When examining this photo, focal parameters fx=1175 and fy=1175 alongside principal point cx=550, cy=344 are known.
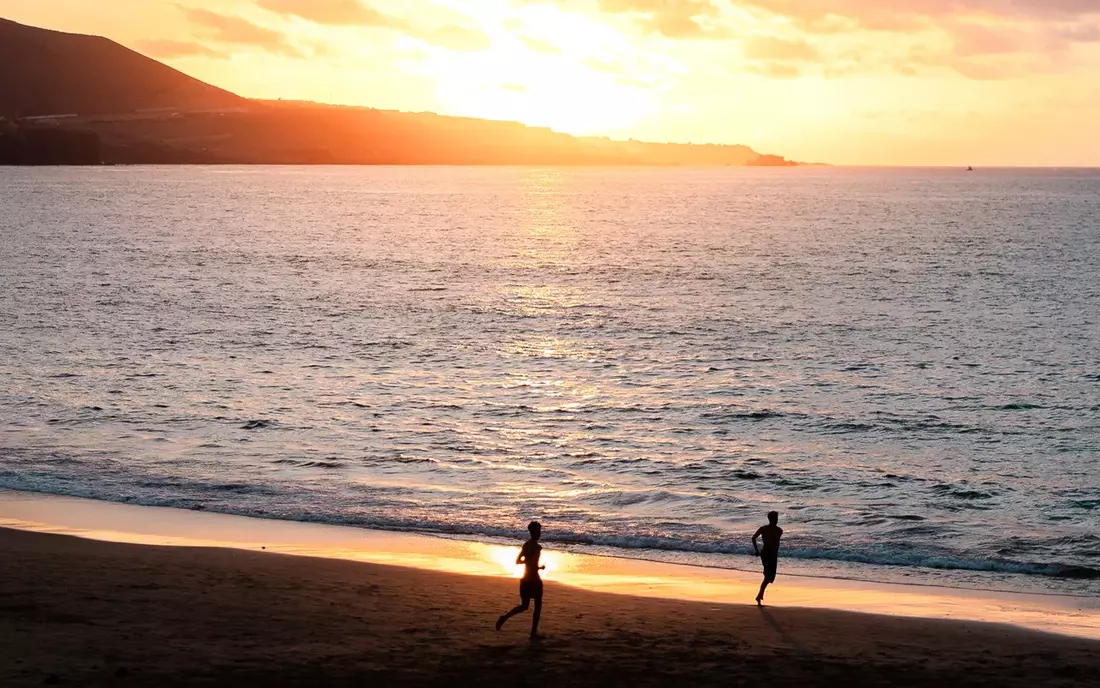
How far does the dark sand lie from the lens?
16.2 meters

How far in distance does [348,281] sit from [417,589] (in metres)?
77.7

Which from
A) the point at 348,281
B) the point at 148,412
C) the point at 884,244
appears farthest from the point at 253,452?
the point at 884,244

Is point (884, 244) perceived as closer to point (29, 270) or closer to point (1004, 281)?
point (1004, 281)

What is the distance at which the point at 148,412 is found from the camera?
143 ft

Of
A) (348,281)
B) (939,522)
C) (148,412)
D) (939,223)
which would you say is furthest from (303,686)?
(939,223)

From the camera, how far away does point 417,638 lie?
18.2 m

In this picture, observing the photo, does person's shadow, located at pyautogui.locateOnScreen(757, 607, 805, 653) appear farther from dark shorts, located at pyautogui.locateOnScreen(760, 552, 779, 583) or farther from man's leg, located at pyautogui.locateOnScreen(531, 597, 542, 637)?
man's leg, located at pyautogui.locateOnScreen(531, 597, 542, 637)

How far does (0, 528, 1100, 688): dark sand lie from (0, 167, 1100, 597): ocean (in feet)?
19.1

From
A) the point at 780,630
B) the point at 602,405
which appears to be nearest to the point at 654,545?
the point at 780,630

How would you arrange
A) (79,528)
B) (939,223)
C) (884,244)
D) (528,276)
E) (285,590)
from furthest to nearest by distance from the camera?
(939,223) → (884,244) → (528,276) → (79,528) → (285,590)

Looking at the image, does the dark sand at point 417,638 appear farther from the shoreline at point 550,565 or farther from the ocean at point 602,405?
the ocean at point 602,405

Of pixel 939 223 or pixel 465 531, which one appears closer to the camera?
pixel 465 531

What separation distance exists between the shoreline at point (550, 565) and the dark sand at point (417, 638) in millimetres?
1335

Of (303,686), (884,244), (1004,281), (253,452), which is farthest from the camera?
(884,244)
